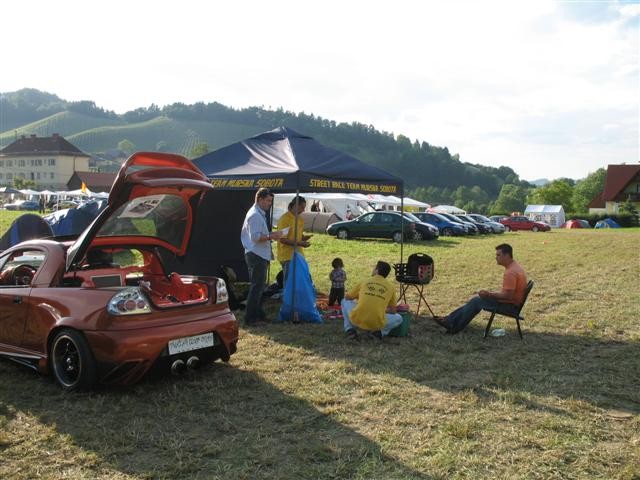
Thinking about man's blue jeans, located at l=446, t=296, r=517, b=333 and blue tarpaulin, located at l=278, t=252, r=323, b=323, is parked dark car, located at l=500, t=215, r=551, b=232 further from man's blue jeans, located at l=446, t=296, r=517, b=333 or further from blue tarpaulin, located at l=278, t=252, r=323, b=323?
blue tarpaulin, located at l=278, t=252, r=323, b=323

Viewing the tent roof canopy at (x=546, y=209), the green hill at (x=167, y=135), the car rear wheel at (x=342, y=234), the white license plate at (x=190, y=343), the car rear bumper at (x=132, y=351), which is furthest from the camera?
the green hill at (x=167, y=135)

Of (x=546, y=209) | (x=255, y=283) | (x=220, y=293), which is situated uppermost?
(x=546, y=209)

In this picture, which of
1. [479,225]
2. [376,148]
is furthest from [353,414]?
[376,148]

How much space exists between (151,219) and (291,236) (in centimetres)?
293

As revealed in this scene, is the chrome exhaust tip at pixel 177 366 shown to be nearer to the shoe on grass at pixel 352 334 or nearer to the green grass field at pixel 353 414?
the green grass field at pixel 353 414

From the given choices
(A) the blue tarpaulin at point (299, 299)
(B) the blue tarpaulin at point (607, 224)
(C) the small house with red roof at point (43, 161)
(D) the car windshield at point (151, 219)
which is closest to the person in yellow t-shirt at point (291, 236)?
(A) the blue tarpaulin at point (299, 299)

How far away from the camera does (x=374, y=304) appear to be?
6.88m

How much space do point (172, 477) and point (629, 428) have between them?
3418 mm

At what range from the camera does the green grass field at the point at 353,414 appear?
12.3 feet

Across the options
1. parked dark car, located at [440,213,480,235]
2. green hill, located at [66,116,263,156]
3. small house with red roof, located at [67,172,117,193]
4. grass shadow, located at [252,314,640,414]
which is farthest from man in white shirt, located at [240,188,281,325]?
green hill, located at [66,116,263,156]

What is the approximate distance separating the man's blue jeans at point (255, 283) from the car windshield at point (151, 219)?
5.17ft

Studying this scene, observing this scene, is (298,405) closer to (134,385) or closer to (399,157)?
(134,385)

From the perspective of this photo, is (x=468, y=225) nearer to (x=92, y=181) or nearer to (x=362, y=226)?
(x=362, y=226)

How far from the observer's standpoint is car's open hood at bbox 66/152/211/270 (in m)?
5.00
